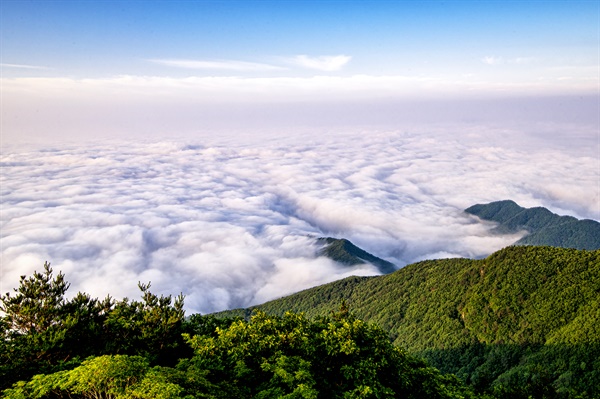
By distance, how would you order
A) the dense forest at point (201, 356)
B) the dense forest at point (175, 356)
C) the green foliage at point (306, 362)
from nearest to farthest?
1. the dense forest at point (175, 356)
2. the dense forest at point (201, 356)
3. the green foliage at point (306, 362)

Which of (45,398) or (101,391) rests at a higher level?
(101,391)

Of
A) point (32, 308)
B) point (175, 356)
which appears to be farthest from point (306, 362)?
point (32, 308)

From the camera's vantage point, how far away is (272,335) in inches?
1152

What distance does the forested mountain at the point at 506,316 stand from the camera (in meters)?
90.8

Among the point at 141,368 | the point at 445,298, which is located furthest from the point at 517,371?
the point at 141,368

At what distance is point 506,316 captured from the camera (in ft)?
387

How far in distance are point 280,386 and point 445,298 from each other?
127m

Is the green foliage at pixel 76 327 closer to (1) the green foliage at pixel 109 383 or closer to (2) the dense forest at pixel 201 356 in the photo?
(2) the dense forest at pixel 201 356

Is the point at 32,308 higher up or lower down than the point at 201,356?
lower down

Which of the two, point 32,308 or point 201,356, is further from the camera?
point 32,308

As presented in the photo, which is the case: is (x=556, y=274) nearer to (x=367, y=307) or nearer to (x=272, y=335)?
(x=367, y=307)

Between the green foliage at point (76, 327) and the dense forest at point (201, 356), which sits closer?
the dense forest at point (201, 356)

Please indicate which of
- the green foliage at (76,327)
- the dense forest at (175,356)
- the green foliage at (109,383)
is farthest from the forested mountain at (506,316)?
the green foliage at (109,383)

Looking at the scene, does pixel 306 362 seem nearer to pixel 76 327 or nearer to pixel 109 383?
pixel 109 383
